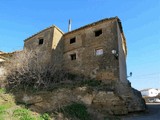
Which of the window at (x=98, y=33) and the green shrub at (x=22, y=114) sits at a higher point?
the window at (x=98, y=33)

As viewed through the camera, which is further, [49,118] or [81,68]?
[81,68]

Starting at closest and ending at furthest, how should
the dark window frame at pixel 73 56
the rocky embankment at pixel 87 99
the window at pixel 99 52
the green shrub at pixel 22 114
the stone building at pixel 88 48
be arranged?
the green shrub at pixel 22 114
the rocky embankment at pixel 87 99
the stone building at pixel 88 48
the window at pixel 99 52
the dark window frame at pixel 73 56

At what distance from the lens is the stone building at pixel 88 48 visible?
627 inches

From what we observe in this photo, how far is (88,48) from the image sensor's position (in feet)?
58.1

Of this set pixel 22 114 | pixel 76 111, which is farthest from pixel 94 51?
pixel 22 114

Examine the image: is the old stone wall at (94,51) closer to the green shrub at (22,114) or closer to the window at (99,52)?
the window at (99,52)

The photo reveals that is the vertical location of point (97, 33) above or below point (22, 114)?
above

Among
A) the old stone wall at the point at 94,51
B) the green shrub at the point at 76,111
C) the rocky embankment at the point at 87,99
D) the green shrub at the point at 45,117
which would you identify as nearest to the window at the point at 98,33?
the old stone wall at the point at 94,51

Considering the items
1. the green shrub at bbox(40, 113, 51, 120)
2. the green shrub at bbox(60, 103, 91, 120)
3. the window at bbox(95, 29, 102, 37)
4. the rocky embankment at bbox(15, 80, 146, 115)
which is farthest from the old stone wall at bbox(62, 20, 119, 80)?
the green shrub at bbox(40, 113, 51, 120)

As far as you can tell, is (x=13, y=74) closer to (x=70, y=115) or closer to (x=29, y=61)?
(x=29, y=61)

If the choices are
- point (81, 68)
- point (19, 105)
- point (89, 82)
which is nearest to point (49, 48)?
point (81, 68)

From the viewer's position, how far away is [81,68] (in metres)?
17.5

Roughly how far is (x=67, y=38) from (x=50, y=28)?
2.19 meters

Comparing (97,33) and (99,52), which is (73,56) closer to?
(99,52)
